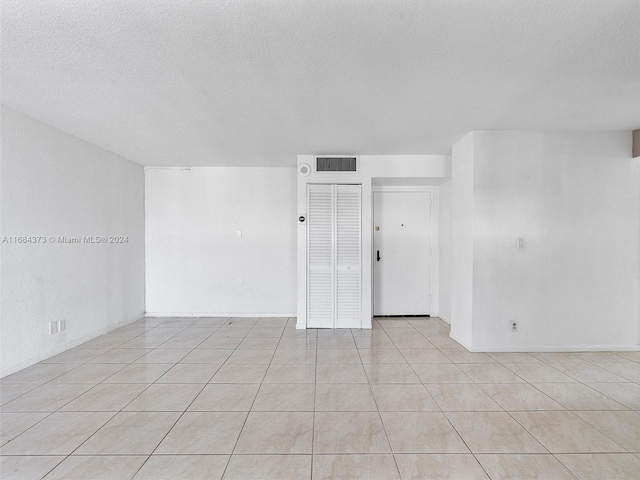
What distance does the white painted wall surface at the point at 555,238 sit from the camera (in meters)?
3.87

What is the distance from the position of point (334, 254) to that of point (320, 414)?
8.96ft

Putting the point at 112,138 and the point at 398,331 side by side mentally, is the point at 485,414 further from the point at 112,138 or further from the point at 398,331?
the point at 112,138

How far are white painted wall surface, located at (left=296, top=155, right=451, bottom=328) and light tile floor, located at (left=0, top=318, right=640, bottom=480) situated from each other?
3.33 feet

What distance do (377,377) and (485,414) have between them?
97cm

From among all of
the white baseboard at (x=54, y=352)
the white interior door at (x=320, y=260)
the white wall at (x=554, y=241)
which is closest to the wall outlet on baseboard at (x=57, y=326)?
the white baseboard at (x=54, y=352)

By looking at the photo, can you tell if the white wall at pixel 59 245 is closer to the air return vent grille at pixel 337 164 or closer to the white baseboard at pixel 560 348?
the air return vent grille at pixel 337 164

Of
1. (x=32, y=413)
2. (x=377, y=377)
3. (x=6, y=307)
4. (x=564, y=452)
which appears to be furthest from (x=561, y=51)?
(x=6, y=307)

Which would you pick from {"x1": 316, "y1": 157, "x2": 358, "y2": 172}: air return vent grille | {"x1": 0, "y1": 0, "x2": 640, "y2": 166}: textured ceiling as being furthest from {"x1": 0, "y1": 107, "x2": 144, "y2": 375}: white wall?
{"x1": 316, "y1": 157, "x2": 358, "y2": 172}: air return vent grille

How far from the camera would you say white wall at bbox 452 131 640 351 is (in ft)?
12.7

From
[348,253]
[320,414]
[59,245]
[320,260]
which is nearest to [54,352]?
[59,245]

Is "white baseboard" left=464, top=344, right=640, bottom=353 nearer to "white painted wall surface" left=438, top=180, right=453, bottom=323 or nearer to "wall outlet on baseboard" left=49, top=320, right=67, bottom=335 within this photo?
"white painted wall surface" left=438, top=180, right=453, bottom=323

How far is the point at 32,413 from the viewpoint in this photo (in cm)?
250

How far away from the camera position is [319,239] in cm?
500

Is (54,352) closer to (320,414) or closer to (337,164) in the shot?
(320,414)
